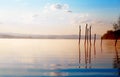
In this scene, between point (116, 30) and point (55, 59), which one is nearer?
point (116, 30)

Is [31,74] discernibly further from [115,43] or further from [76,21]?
[115,43]

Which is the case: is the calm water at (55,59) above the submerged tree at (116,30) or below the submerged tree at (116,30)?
below

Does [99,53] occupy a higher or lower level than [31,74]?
higher

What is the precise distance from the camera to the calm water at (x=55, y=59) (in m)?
4.40

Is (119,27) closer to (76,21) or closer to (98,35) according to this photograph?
(98,35)

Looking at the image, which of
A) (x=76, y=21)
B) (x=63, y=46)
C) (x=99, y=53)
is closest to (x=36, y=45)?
(x=63, y=46)

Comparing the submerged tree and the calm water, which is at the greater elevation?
the submerged tree

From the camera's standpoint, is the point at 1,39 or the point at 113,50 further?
the point at 113,50

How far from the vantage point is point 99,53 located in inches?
190

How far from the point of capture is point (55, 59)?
15.6 ft

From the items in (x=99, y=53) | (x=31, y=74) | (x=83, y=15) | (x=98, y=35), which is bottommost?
(x=31, y=74)

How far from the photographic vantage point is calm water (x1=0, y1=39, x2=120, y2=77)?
4.40 metres

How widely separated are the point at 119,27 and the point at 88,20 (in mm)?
505

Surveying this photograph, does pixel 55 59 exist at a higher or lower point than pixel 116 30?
lower
